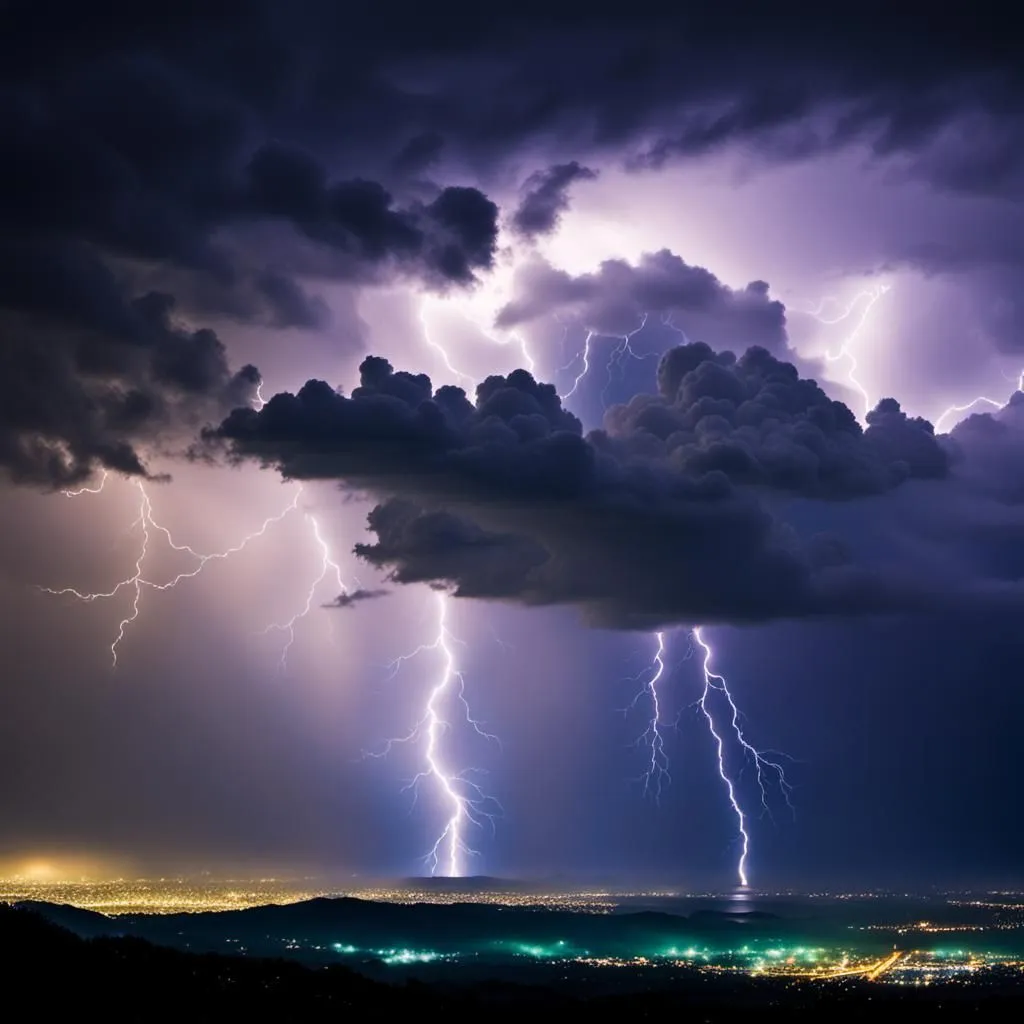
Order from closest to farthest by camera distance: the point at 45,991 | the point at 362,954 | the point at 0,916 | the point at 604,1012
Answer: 1. the point at 45,991
2. the point at 604,1012
3. the point at 0,916
4. the point at 362,954

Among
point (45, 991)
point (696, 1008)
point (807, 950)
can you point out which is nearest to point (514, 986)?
point (696, 1008)

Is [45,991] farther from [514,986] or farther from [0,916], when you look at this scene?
[514,986]

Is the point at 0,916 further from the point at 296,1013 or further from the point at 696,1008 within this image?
the point at 696,1008

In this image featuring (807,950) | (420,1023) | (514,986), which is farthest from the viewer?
(807,950)

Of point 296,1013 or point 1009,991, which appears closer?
point 296,1013

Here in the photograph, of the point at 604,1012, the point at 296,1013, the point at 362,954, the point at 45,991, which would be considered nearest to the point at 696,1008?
the point at 604,1012

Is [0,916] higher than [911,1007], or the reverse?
[0,916]
